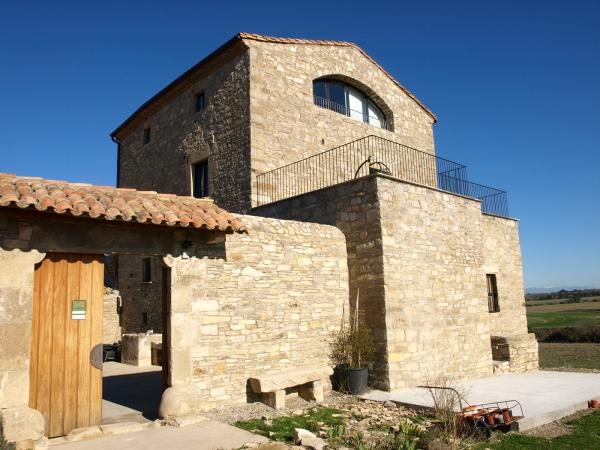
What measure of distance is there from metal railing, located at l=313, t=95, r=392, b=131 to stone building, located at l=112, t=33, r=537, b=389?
42 millimetres

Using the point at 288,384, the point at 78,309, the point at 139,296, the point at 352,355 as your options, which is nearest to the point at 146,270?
the point at 139,296

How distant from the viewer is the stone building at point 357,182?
30.6 ft

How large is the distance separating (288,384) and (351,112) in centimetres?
1030

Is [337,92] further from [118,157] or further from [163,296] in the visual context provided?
[163,296]

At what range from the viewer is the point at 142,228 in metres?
6.74

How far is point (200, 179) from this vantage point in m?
14.7

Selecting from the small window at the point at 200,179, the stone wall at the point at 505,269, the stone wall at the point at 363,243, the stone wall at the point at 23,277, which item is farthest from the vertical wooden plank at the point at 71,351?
the stone wall at the point at 505,269

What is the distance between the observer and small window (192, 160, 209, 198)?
14.4m

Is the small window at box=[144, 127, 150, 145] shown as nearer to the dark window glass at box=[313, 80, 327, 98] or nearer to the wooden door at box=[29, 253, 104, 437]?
the dark window glass at box=[313, 80, 327, 98]

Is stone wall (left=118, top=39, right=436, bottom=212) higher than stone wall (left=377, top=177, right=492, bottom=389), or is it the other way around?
stone wall (left=118, top=39, right=436, bottom=212)

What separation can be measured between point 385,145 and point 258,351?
1000 centimetres

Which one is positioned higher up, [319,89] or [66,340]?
[319,89]

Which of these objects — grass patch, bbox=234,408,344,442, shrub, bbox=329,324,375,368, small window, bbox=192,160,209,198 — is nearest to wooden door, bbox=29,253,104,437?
grass patch, bbox=234,408,344,442

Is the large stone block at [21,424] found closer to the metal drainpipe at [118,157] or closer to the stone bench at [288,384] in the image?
the stone bench at [288,384]
